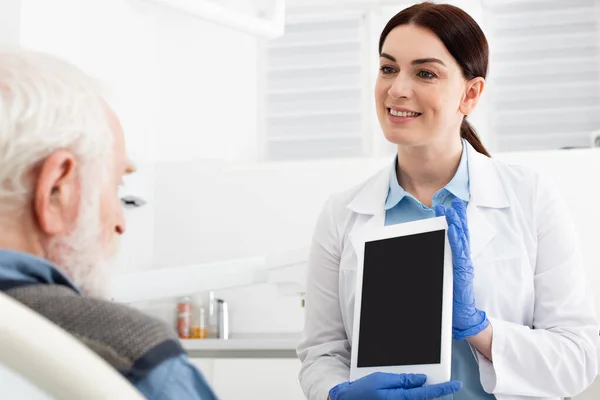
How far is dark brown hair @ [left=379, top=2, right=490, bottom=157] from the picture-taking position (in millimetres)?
1715

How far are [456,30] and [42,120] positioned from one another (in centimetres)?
110

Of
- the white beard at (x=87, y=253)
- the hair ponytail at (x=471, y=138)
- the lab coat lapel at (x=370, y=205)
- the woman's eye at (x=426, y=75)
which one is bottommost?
the lab coat lapel at (x=370, y=205)

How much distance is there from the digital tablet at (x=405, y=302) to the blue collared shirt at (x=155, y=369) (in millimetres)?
768

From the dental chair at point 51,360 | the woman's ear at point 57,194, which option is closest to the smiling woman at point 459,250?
the woman's ear at point 57,194

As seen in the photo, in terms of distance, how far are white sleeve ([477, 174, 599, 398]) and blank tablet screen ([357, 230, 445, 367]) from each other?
16 centimetres

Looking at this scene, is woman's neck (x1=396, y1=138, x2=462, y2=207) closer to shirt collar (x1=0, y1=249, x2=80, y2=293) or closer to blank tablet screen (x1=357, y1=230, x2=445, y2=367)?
blank tablet screen (x1=357, y1=230, x2=445, y2=367)

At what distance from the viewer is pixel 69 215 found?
892mm

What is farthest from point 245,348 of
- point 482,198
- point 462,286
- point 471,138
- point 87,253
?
point 87,253

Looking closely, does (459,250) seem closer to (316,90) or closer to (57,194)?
(57,194)

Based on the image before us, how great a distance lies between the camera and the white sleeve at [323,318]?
1.70 m

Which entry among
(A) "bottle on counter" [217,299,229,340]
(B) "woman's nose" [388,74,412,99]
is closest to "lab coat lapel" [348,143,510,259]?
(B) "woman's nose" [388,74,412,99]

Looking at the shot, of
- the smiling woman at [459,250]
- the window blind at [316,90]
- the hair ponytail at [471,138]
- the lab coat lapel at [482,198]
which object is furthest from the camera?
the window blind at [316,90]

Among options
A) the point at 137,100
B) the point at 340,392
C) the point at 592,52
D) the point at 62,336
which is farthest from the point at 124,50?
the point at 62,336

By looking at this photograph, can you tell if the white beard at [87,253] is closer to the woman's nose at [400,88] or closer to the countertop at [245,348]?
the woman's nose at [400,88]
